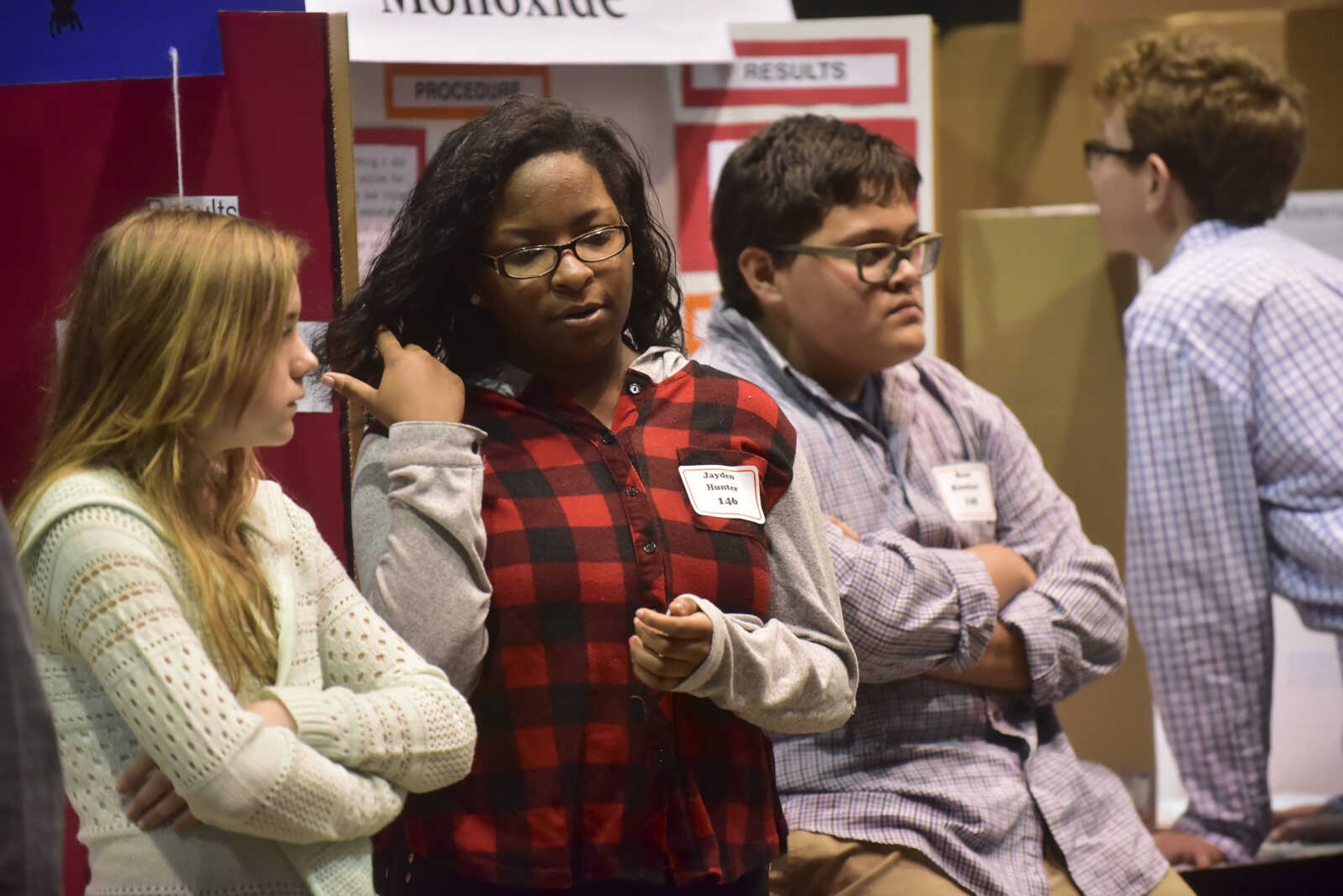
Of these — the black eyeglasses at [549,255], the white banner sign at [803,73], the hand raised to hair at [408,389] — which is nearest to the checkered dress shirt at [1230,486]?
the white banner sign at [803,73]

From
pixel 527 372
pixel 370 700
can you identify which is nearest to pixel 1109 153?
pixel 527 372

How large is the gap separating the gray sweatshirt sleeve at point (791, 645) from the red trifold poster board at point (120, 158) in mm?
724

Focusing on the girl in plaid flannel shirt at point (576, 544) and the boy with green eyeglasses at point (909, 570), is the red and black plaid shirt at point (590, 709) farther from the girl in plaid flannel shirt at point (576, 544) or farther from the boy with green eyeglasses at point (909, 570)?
the boy with green eyeglasses at point (909, 570)

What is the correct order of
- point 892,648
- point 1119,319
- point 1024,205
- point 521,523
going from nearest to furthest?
1. point 521,523
2. point 892,648
3. point 1119,319
4. point 1024,205

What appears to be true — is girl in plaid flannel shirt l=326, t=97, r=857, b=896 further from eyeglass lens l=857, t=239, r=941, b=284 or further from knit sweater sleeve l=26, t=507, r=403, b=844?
eyeglass lens l=857, t=239, r=941, b=284

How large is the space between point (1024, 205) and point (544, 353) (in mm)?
2267

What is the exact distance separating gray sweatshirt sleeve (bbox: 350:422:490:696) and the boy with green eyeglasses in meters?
0.70

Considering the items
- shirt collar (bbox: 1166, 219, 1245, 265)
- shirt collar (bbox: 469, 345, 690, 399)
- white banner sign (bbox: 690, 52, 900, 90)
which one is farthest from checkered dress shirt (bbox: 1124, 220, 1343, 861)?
shirt collar (bbox: 469, 345, 690, 399)

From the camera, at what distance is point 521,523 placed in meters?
1.83

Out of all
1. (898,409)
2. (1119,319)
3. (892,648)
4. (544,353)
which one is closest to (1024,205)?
(1119,319)

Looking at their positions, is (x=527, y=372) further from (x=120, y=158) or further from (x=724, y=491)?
(x=120, y=158)

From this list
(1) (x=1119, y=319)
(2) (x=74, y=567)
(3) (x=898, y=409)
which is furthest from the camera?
(1) (x=1119, y=319)

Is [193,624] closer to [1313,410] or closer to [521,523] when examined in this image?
[521,523]

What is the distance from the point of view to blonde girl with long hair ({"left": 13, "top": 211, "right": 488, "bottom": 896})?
1.50m
